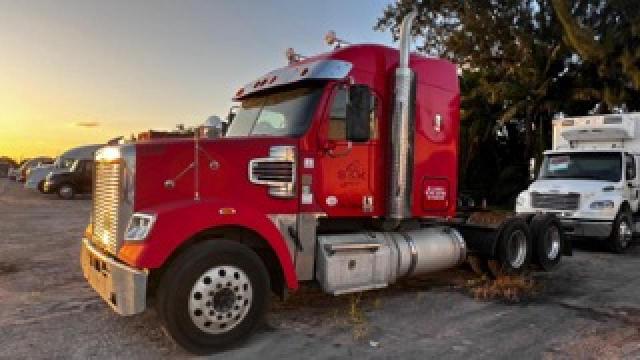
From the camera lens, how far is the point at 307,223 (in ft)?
22.2

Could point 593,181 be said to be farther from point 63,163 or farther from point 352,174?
point 63,163

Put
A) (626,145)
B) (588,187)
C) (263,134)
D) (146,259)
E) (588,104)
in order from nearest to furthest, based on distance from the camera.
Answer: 1. (146,259)
2. (263,134)
3. (588,187)
4. (626,145)
5. (588,104)

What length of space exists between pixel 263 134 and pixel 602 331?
4.22 metres

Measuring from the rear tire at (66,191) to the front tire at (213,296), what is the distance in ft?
83.0

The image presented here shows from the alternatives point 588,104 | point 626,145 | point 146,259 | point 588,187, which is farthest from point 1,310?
point 588,104

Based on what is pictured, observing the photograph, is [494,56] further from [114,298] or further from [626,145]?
[114,298]

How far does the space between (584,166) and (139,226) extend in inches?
430

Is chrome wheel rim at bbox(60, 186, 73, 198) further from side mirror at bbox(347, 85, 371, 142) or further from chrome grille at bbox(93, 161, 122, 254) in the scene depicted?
side mirror at bbox(347, 85, 371, 142)

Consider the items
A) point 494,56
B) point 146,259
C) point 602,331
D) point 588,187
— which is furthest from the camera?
point 494,56

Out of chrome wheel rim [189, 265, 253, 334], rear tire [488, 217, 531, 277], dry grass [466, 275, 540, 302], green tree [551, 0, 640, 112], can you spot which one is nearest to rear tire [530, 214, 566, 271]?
rear tire [488, 217, 531, 277]

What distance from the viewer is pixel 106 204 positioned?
634 centimetres

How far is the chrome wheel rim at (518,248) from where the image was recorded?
9.35 m

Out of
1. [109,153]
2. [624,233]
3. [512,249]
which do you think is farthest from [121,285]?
[624,233]

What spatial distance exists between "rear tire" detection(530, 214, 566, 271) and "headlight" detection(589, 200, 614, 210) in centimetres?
253
